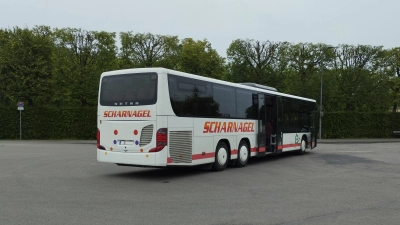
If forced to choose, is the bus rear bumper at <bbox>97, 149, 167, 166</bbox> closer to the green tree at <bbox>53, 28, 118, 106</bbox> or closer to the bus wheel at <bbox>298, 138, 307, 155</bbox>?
the bus wheel at <bbox>298, 138, 307, 155</bbox>

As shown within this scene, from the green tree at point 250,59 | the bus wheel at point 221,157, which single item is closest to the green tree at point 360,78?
the green tree at point 250,59

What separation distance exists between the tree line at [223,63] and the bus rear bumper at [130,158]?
2341cm

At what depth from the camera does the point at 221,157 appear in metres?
13.9

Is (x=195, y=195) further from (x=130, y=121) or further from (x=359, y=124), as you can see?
(x=359, y=124)

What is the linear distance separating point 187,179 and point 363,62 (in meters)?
33.7

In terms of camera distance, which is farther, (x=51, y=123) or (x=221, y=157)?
(x=51, y=123)

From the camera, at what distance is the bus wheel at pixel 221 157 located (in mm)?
13703

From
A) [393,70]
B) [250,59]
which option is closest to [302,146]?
[250,59]

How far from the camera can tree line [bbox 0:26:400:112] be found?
3509 cm

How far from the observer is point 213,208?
26.1ft

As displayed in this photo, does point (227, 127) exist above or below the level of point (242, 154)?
above

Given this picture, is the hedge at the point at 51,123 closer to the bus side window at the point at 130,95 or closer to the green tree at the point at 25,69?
the green tree at the point at 25,69

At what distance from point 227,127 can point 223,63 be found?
27707 mm

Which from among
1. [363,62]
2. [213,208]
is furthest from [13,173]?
[363,62]
